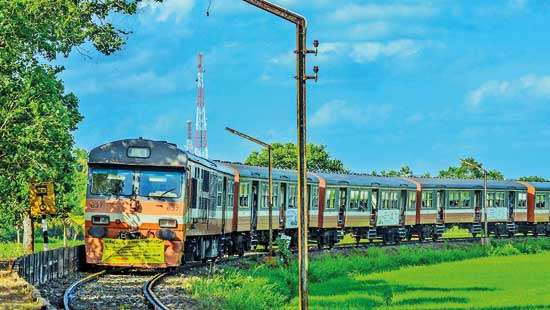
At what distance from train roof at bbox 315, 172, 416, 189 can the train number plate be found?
24.5m

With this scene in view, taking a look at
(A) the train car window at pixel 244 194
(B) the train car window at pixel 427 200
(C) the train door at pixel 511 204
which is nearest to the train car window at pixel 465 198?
(B) the train car window at pixel 427 200

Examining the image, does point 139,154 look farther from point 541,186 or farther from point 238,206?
point 541,186

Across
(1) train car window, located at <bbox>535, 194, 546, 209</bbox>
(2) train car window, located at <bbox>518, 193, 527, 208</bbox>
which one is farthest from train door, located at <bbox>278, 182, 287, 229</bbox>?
(1) train car window, located at <bbox>535, 194, 546, 209</bbox>

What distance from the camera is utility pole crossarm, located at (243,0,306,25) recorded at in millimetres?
17781

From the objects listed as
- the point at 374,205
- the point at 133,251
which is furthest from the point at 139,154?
the point at 374,205

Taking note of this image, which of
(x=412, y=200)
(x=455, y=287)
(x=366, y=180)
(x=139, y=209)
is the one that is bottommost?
(x=455, y=287)

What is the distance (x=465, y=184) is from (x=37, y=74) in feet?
116

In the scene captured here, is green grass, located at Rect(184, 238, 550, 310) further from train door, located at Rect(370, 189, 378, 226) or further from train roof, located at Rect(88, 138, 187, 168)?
train door, located at Rect(370, 189, 378, 226)

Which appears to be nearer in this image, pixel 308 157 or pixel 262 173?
pixel 262 173

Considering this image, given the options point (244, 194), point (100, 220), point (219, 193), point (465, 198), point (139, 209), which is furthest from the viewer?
point (465, 198)

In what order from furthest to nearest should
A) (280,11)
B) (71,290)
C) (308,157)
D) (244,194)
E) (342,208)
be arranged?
(308,157) < (342,208) < (244,194) < (71,290) < (280,11)

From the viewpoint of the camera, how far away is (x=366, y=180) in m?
55.2

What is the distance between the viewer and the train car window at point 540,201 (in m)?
72.3

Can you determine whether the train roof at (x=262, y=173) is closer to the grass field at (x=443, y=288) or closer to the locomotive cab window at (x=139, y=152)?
the grass field at (x=443, y=288)
